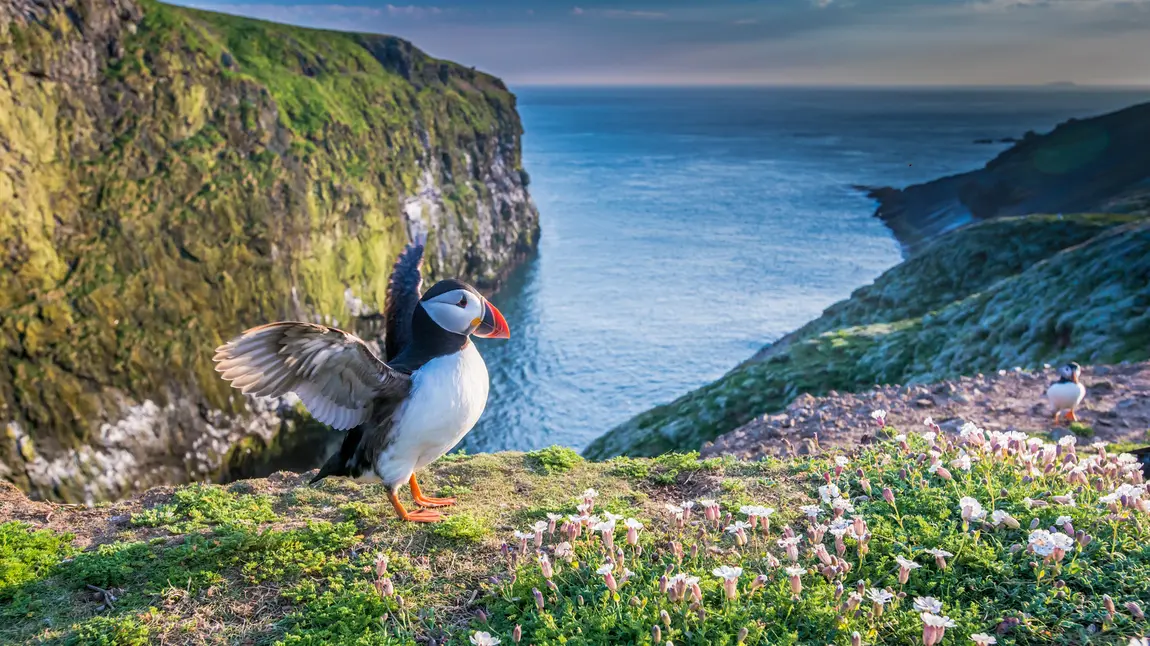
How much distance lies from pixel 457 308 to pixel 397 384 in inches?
34.9

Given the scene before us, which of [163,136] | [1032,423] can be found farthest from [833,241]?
[1032,423]

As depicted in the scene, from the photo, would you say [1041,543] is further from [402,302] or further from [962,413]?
[962,413]

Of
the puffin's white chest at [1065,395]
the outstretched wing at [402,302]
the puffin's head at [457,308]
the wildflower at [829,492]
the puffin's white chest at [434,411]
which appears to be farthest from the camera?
the puffin's white chest at [1065,395]

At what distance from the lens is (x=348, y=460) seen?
22.2 feet

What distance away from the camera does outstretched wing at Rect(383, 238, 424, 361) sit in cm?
775

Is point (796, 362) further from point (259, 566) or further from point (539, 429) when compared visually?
point (539, 429)

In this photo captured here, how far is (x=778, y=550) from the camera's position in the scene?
5707 mm

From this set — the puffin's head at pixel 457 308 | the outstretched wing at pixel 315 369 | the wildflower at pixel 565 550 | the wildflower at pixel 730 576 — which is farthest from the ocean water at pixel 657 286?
the wildflower at pixel 730 576

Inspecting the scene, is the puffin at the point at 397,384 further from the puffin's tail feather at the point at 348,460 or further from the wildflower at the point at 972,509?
the wildflower at the point at 972,509

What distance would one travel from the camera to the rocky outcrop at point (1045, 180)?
74.6 meters

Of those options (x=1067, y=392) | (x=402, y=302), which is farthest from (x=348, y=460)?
(x=1067, y=392)

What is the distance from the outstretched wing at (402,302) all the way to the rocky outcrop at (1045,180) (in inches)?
2932

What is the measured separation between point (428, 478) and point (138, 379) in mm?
38814

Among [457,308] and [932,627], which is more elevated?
[457,308]
